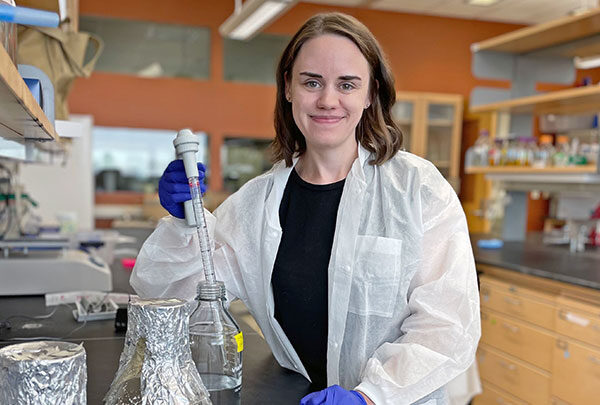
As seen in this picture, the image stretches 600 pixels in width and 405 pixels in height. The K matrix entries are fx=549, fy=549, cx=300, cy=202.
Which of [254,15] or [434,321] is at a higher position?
[254,15]

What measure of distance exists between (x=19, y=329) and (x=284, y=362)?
784 mm

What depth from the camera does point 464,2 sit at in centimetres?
584

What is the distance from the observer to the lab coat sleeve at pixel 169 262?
4.25 ft

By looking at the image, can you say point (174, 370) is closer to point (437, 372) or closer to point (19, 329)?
point (437, 372)

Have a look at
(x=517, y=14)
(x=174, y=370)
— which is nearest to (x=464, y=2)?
(x=517, y=14)

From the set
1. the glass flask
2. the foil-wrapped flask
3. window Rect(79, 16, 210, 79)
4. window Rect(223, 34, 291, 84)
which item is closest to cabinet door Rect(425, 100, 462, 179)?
window Rect(223, 34, 291, 84)

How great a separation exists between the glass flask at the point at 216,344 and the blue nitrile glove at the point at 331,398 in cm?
16

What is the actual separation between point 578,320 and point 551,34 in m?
1.87

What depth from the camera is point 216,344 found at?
40.0 inches

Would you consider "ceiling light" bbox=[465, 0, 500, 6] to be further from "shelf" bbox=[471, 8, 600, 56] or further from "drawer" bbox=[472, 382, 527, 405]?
"drawer" bbox=[472, 382, 527, 405]

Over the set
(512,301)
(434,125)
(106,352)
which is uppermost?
A: (434,125)

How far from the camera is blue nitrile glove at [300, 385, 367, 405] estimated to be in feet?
3.21

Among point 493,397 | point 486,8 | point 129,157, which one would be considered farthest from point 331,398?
point 486,8

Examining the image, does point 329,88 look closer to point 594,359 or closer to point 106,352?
point 106,352
